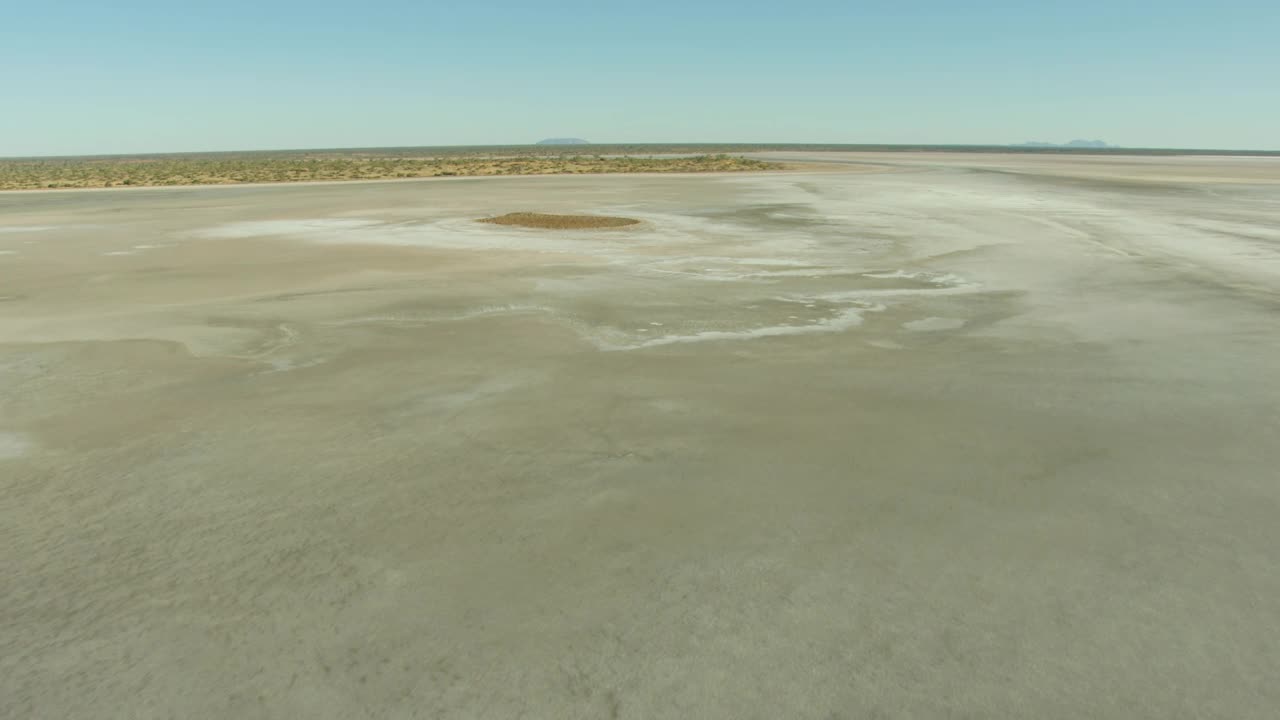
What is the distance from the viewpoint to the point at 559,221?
19.5 m

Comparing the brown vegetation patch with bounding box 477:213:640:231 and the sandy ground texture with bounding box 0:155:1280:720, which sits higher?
the brown vegetation patch with bounding box 477:213:640:231

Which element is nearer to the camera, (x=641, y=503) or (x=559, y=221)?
(x=641, y=503)

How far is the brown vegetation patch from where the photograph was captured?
62.9ft

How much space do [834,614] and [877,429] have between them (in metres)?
2.51

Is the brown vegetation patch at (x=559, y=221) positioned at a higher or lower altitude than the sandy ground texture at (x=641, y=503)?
higher

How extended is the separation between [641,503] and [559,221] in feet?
51.2

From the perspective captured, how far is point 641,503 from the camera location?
464 centimetres

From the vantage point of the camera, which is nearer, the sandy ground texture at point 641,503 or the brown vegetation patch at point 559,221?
the sandy ground texture at point 641,503

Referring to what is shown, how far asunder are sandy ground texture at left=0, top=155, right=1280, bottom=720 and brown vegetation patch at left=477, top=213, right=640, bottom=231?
8.43 metres

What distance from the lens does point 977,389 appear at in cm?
671

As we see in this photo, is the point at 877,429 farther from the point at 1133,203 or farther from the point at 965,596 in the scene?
the point at 1133,203

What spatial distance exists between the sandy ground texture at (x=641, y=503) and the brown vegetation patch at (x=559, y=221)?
8.43m

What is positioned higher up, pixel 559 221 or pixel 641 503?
pixel 559 221

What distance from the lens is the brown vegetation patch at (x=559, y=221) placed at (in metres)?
19.2
